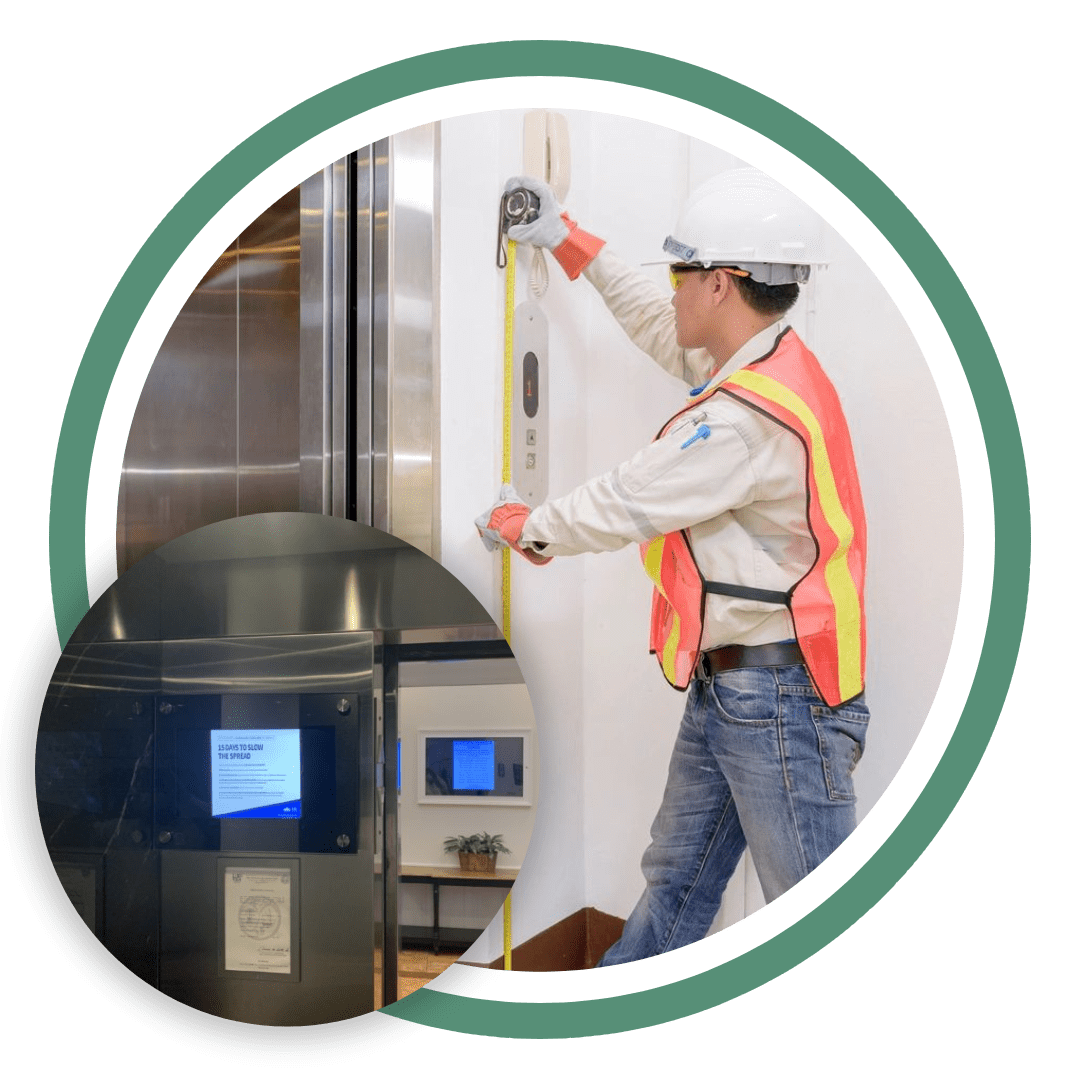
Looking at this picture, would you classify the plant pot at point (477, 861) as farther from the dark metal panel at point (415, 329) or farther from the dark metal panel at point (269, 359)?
the dark metal panel at point (269, 359)

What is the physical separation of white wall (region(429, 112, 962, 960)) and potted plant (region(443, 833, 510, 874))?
0.21ft

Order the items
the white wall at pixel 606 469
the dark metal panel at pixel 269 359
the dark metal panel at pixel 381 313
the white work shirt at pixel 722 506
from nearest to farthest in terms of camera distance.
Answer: the white work shirt at pixel 722 506 < the white wall at pixel 606 469 < the dark metal panel at pixel 381 313 < the dark metal panel at pixel 269 359

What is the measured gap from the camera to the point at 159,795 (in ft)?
7.71

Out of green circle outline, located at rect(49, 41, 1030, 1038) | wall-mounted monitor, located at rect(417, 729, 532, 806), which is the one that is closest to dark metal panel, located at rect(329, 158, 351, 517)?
green circle outline, located at rect(49, 41, 1030, 1038)

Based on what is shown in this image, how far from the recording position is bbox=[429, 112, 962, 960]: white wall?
7.18ft

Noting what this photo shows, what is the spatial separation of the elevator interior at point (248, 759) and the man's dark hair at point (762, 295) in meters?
0.70

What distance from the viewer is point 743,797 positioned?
7.09 feet

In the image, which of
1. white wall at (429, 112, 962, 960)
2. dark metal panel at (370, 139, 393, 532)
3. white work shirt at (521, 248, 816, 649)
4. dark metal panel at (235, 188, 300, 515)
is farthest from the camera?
dark metal panel at (235, 188, 300, 515)

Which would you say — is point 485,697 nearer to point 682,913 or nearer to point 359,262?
point 682,913

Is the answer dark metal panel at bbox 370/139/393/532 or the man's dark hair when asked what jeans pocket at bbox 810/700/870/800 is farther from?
dark metal panel at bbox 370/139/393/532

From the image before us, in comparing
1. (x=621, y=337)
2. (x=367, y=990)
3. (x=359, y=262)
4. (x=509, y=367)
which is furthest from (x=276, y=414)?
(x=367, y=990)

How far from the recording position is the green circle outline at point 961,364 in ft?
7.27

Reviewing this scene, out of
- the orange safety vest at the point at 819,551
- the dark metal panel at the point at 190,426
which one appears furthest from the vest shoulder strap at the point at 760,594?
the dark metal panel at the point at 190,426

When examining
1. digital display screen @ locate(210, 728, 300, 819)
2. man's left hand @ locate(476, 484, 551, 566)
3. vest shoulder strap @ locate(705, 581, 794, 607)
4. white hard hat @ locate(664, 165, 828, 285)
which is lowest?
digital display screen @ locate(210, 728, 300, 819)
